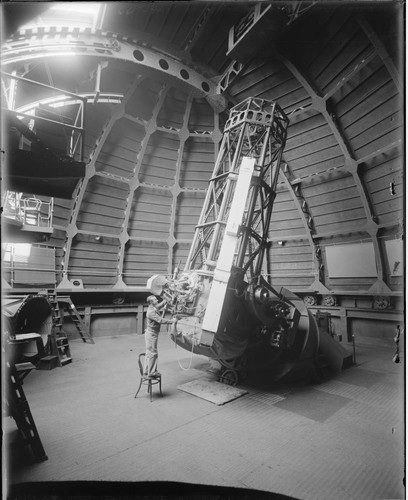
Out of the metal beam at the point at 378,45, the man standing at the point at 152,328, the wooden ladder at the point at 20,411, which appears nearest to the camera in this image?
the wooden ladder at the point at 20,411

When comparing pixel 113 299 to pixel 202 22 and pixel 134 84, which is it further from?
pixel 202 22

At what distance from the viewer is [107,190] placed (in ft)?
41.4

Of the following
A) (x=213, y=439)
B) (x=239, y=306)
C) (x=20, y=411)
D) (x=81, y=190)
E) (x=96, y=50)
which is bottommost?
(x=213, y=439)

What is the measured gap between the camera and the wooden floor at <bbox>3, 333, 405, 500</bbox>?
358 cm

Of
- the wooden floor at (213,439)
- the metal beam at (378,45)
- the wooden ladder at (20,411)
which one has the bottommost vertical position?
the wooden floor at (213,439)

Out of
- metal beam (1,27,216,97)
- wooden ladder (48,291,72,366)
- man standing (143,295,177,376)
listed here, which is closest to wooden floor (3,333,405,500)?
man standing (143,295,177,376)

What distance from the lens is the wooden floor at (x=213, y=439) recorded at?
11.7 ft

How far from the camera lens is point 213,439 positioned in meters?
4.55

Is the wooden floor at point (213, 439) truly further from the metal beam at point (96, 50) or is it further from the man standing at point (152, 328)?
the metal beam at point (96, 50)

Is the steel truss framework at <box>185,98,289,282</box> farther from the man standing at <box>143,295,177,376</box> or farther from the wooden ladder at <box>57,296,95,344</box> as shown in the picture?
the wooden ladder at <box>57,296,95,344</box>

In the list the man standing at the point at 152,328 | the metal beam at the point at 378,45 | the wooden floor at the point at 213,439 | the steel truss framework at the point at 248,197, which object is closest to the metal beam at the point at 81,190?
the steel truss framework at the point at 248,197

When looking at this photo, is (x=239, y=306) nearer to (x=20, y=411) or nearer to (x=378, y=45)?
(x=20, y=411)

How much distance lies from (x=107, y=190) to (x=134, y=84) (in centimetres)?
412

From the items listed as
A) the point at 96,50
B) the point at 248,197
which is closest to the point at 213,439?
the point at 248,197
